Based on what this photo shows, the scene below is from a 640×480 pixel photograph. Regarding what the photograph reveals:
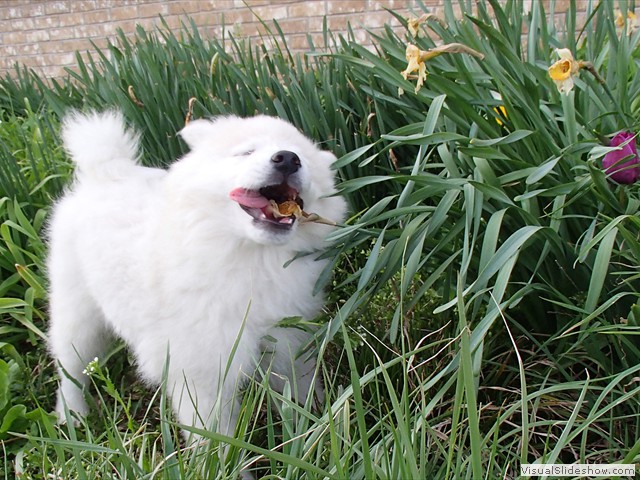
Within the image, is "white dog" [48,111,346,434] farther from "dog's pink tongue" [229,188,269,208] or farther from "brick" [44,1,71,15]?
"brick" [44,1,71,15]

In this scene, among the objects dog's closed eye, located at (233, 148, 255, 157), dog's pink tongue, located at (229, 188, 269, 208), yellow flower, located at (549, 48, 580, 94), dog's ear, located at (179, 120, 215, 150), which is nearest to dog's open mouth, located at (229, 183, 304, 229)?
dog's pink tongue, located at (229, 188, 269, 208)

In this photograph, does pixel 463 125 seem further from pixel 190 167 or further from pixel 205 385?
pixel 205 385

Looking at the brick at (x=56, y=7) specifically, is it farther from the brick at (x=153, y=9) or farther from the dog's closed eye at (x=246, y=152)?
the dog's closed eye at (x=246, y=152)

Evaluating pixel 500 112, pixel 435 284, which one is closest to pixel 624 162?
pixel 500 112

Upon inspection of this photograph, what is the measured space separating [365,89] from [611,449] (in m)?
1.44

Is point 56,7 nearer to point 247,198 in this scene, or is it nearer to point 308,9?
point 308,9

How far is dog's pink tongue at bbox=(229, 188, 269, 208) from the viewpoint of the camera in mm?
1509

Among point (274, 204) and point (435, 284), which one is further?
point (435, 284)

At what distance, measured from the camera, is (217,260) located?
5.18 ft

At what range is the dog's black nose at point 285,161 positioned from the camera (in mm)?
1465

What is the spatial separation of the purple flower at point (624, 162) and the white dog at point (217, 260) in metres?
0.72

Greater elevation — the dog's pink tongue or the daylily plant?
the daylily plant

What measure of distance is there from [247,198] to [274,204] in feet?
0.23

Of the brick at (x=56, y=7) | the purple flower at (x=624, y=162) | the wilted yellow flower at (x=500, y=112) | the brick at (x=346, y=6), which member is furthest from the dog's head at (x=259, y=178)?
the brick at (x=56, y=7)
